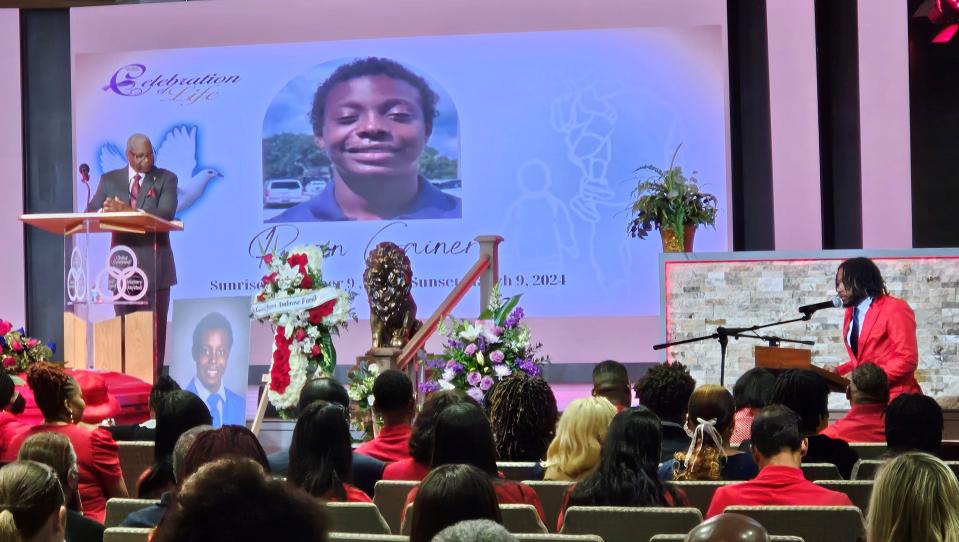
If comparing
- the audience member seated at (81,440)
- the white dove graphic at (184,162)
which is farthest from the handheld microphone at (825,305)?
the white dove graphic at (184,162)

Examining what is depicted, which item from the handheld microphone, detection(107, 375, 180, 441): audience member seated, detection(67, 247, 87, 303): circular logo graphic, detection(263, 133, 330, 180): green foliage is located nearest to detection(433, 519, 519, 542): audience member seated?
detection(107, 375, 180, 441): audience member seated

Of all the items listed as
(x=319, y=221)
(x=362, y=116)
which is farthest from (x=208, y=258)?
(x=362, y=116)

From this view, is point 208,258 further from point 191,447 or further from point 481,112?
point 191,447

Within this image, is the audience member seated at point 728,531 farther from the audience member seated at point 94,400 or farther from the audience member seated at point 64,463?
the audience member seated at point 94,400

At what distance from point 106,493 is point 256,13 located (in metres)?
6.89

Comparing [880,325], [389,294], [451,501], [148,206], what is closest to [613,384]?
[880,325]

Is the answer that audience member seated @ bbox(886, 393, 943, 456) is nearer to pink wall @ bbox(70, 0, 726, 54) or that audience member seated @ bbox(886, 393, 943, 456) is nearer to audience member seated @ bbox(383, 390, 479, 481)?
audience member seated @ bbox(383, 390, 479, 481)

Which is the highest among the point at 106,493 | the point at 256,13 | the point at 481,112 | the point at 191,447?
the point at 256,13

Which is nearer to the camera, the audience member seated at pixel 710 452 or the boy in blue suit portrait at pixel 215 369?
the audience member seated at pixel 710 452

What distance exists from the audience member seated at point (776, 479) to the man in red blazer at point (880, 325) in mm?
2439

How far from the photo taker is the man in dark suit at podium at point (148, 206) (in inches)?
260

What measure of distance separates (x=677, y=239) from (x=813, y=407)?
338cm

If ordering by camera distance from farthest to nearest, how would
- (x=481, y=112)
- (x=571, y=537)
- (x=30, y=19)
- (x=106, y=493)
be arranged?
1. (x=30, y=19)
2. (x=481, y=112)
3. (x=106, y=493)
4. (x=571, y=537)

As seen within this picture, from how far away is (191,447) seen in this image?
9.21 feet
